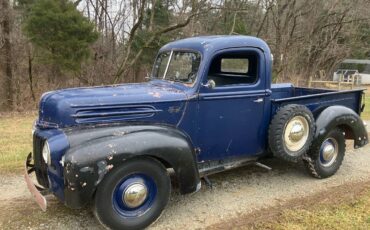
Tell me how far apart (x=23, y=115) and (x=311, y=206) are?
959cm

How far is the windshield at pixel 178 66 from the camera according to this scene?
4809 mm

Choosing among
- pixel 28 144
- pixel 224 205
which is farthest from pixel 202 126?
pixel 28 144

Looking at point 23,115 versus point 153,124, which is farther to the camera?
point 23,115

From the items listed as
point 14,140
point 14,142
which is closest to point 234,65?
point 14,142

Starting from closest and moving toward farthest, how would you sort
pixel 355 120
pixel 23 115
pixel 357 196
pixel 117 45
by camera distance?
pixel 357 196 < pixel 355 120 < pixel 23 115 < pixel 117 45

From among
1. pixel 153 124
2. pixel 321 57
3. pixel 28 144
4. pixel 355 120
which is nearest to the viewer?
pixel 153 124

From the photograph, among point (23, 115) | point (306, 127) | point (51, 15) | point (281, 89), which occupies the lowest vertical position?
point (23, 115)

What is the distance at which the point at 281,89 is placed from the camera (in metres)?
6.52

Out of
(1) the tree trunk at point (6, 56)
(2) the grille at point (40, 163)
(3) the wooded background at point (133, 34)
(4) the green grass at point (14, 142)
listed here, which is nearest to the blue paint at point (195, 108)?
(2) the grille at point (40, 163)

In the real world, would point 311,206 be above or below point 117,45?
below

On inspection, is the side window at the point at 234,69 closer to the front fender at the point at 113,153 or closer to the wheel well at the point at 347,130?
the front fender at the point at 113,153

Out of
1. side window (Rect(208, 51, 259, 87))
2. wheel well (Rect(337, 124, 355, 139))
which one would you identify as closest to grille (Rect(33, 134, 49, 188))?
side window (Rect(208, 51, 259, 87))

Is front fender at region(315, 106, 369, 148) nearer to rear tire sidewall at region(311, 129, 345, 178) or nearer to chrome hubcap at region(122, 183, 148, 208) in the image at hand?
rear tire sidewall at region(311, 129, 345, 178)

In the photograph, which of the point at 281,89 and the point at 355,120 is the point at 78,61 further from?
the point at 355,120
